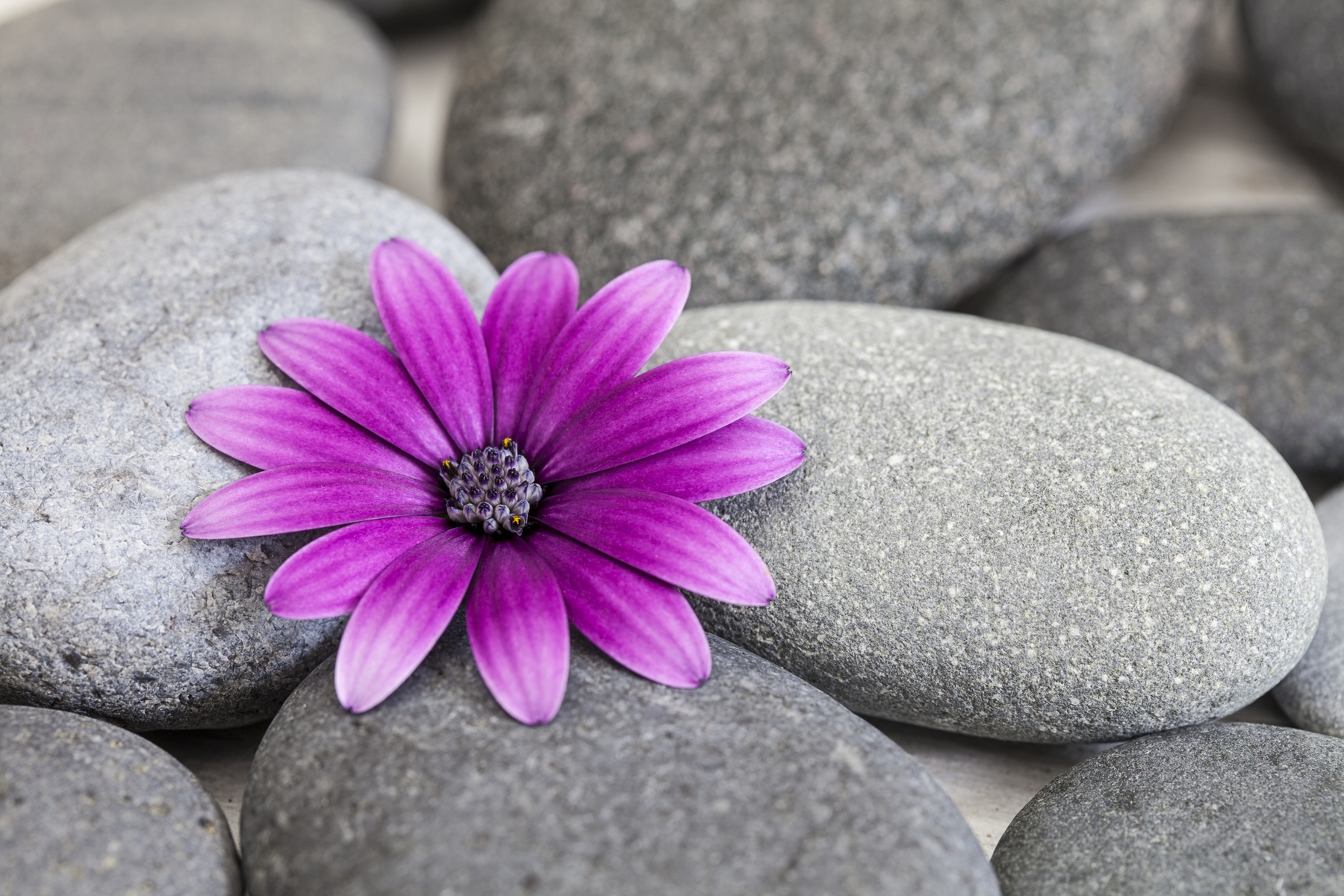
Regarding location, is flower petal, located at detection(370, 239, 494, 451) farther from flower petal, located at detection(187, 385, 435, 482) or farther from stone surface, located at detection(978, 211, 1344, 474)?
stone surface, located at detection(978, 211, 1344, 474)

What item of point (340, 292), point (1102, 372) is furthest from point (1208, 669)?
point (340, 292)

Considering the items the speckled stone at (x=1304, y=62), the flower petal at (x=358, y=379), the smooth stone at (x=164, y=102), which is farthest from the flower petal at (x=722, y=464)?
the speckled stone at (x=1304, y=62)

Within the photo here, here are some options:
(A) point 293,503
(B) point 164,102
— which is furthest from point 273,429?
(B) point 164,102

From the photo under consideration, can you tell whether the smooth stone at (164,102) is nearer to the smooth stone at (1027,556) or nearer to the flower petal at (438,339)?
the flower petal at (438,339)

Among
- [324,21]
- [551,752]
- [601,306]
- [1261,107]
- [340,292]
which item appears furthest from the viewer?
[1261,107]

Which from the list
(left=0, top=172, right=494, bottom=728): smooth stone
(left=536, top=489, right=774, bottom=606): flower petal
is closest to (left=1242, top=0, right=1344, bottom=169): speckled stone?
(left=536, top=489, right=774, bottom=606): flower petal

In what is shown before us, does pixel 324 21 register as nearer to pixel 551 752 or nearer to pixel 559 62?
pixel 559 62
